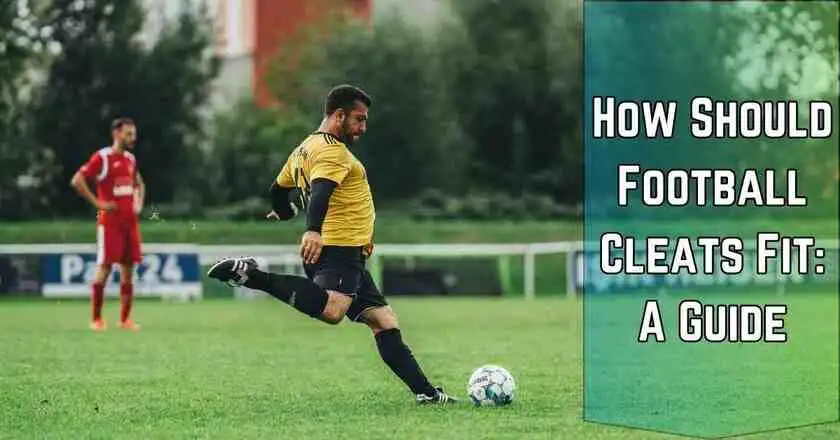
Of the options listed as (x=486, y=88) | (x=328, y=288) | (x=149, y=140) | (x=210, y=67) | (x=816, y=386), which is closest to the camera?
(x=328, y=288)

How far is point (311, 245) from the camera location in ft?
32.3

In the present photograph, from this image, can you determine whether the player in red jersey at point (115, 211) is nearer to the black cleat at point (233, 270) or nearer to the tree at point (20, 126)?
the black cleat at point (233, 270)

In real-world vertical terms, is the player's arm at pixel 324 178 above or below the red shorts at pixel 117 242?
above

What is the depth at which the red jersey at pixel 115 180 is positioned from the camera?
18.1m

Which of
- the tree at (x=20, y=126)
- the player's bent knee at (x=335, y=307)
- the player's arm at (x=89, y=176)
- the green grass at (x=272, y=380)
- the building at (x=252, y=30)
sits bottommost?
the green grass at (x=272, y=380)

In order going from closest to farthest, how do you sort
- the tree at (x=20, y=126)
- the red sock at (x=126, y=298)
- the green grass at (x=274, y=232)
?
the red sock at (x=126, y=298) → the green grass at (x=274, y=232) → the tree at (x=20, y=126)

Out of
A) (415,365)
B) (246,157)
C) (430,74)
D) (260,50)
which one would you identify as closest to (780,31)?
(430,74)

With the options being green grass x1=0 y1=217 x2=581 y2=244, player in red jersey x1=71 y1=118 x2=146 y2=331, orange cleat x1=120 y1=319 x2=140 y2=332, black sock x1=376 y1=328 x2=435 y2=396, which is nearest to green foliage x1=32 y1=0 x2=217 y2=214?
green grass x1=0 y1=217 x2=581 y2=244

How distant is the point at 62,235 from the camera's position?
2888 cm

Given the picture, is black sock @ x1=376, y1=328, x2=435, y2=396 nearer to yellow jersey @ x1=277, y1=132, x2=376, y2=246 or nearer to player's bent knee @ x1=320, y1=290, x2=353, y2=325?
player's bent knee @ x1=320, y1=290, x2=353, y2=325

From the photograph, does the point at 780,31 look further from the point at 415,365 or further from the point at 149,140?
the point at 415,365

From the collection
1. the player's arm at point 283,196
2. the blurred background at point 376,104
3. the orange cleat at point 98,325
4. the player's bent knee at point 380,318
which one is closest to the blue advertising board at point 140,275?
the blurred background at point 376,104

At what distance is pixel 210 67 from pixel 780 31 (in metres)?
12.8

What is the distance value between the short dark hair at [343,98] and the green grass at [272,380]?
6.00 feet
